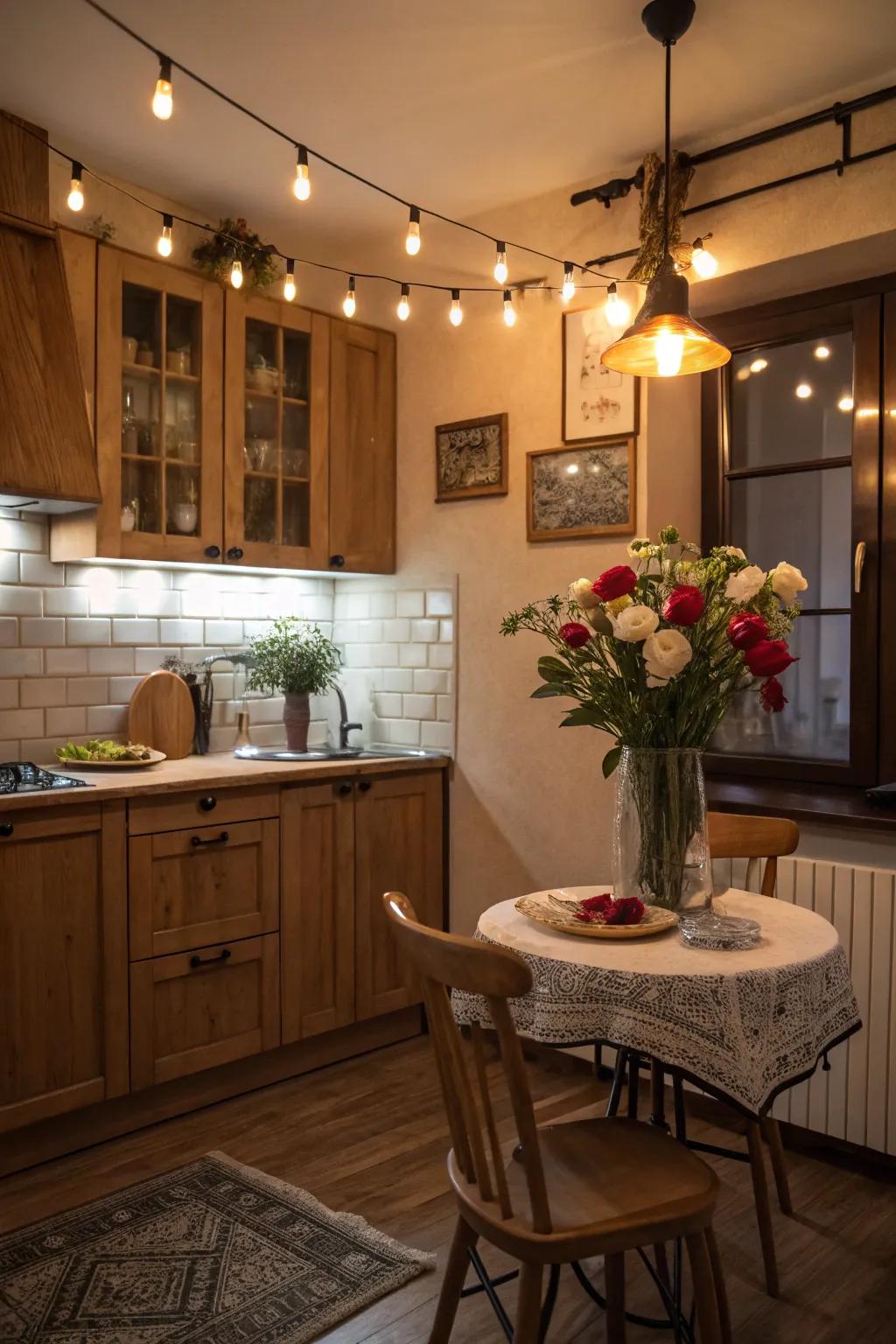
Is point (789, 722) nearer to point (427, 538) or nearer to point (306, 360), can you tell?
point (427, 538)

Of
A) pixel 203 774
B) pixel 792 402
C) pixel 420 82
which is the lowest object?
pixel 203 774

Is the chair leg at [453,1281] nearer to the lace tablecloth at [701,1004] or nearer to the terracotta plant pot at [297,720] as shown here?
the lace tablecloth at [701,1004]

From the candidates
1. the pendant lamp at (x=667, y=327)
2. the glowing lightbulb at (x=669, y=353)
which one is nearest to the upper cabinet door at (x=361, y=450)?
the pendant lamp at (x=667, y=327)

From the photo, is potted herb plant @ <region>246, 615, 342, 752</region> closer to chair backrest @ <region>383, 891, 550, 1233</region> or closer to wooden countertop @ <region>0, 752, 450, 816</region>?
wooden countertop @ <region>0, 752, 450, 816</region>

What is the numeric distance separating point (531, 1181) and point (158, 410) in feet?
8.56

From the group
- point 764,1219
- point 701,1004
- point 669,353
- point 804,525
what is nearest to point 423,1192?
point 764,1219

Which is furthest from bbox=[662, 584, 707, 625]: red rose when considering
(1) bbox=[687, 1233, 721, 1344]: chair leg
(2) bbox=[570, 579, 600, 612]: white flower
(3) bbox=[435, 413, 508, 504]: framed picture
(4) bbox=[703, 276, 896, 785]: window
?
(3) bbox=[435, 413, 508, 504]: framed picture

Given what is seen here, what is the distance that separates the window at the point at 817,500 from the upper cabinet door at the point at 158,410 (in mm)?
1596

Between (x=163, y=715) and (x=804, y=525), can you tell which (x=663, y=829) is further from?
(x=163, y=715)

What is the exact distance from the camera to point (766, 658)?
6.13 feet

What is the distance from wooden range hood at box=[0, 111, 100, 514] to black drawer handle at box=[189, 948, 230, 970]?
133 centimetres

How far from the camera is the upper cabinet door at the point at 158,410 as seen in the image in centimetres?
319

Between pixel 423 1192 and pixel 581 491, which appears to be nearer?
pixel 423 1192

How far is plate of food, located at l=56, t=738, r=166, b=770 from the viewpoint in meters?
3.20
